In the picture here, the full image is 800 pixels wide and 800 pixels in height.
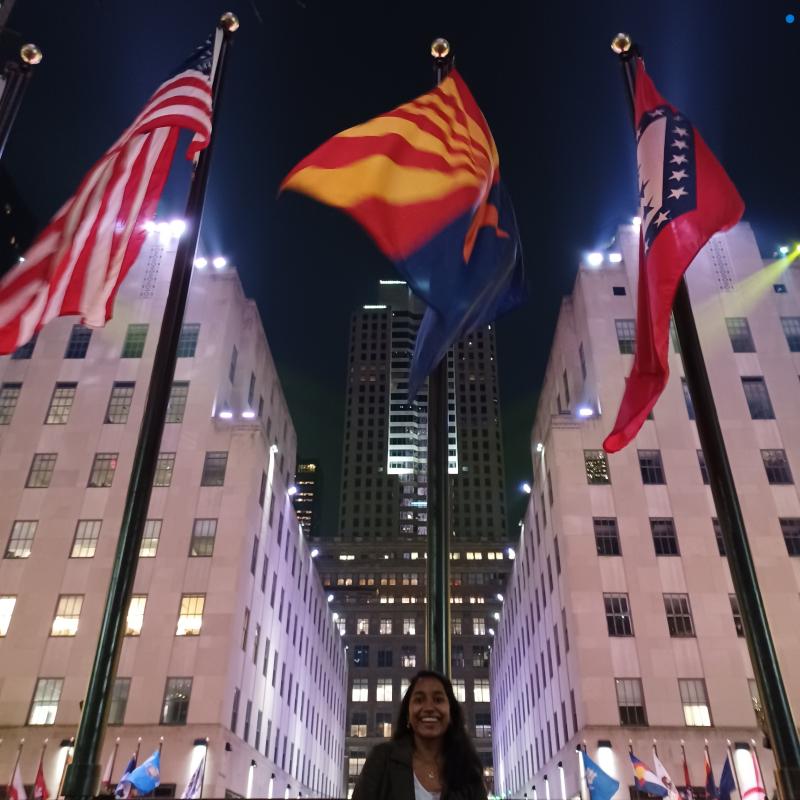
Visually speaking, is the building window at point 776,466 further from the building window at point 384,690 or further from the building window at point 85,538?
the building window at point 384,690

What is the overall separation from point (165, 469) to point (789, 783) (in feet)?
145

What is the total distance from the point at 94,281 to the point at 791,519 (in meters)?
44.3

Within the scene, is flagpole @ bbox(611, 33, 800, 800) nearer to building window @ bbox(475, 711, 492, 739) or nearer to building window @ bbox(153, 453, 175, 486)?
building window @ bbox(153, 453, 175, 486)

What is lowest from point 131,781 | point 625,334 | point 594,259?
point 131,781

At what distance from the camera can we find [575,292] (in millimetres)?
55719

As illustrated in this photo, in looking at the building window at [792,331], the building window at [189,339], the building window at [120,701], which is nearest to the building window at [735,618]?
the building window at [792,331]

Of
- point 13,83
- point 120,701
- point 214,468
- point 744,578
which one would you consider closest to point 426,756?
point 744,578

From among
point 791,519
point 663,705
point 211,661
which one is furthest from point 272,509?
point 791,519

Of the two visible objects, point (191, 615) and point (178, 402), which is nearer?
point (191, 615)

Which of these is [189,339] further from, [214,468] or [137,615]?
[137,615]

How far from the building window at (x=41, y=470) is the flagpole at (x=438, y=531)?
4400 cm

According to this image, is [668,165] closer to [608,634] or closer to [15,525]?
[608,634]

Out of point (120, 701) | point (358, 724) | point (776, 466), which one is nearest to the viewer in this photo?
point (120, 701)

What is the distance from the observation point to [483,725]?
117 m
